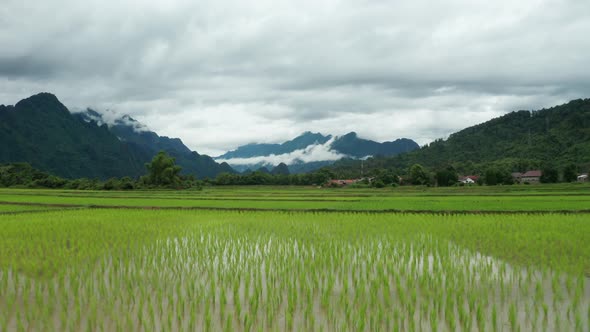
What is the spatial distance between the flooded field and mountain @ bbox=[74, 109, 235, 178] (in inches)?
5667

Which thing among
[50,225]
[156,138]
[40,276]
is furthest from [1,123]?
[40,276]

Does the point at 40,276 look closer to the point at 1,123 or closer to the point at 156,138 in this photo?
the point at 1,123

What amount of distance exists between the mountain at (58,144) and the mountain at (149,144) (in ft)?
44.1

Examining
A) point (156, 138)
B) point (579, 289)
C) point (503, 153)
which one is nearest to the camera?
point (579, 289)

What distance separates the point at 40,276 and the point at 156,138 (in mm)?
203627

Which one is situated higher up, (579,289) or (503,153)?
(503,153)

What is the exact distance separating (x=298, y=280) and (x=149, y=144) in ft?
651

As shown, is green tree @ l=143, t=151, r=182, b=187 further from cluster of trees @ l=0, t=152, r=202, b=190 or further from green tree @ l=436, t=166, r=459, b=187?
green tree @ l=436, t=166, r=459, b=187

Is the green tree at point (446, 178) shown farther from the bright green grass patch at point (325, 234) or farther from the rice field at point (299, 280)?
the rice field at point (299, 280)

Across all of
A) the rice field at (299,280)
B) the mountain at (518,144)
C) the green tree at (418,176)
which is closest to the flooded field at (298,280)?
the rice field at (299,280)

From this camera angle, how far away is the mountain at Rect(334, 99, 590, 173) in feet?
237

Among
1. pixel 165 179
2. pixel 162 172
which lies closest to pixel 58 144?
pixel 162 172

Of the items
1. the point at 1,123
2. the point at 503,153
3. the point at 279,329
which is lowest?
the point at 279,329

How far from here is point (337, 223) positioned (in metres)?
12.3
